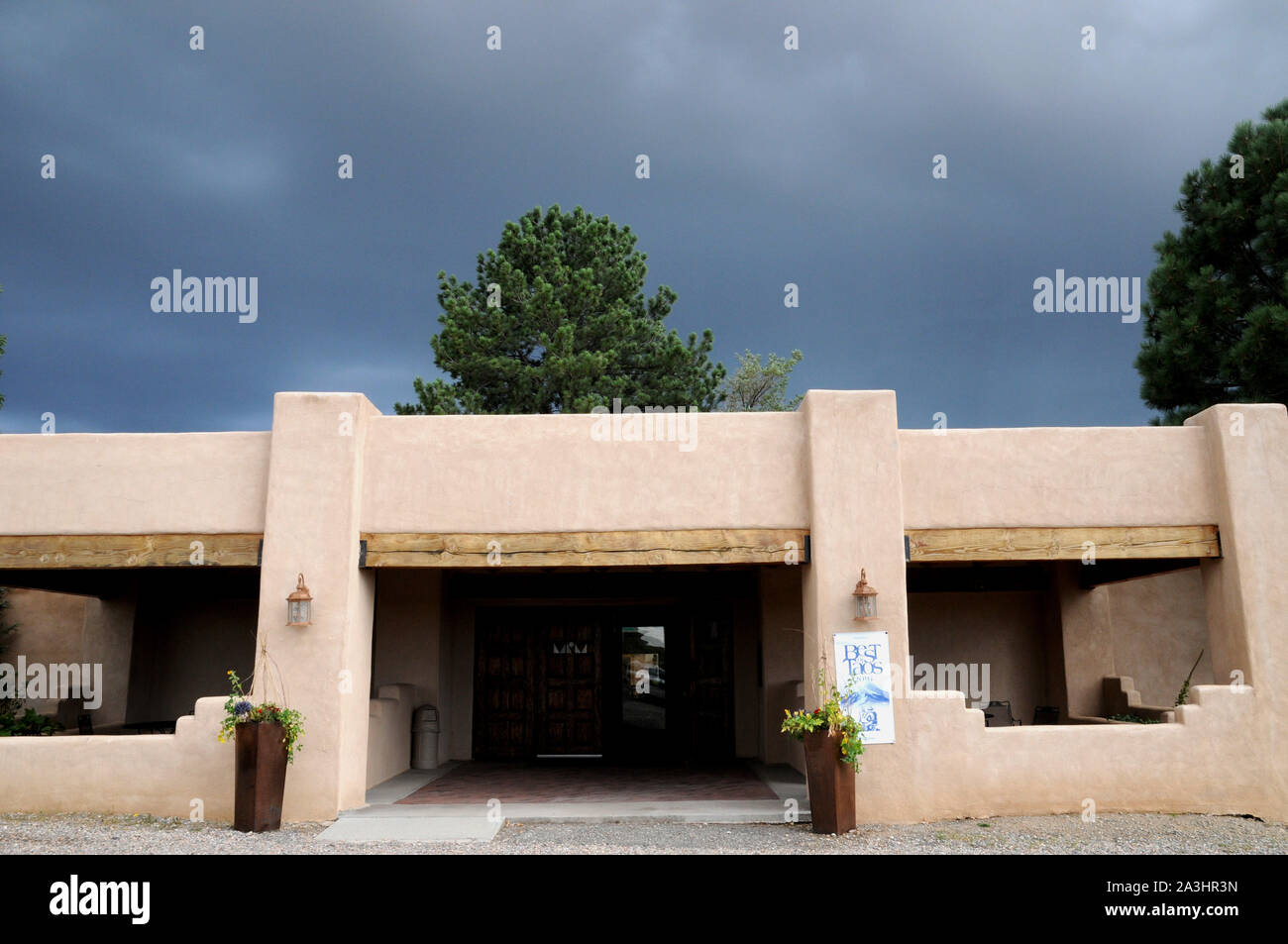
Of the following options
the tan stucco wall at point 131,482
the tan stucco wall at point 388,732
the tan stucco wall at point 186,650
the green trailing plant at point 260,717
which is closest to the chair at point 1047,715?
the tan stucco wall at point 388,732

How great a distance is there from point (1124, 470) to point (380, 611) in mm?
9711

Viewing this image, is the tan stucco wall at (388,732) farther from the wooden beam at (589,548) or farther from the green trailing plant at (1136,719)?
the green trailing plant at (1136,719)

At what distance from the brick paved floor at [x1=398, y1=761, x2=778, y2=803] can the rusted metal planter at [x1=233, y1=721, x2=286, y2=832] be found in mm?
1663

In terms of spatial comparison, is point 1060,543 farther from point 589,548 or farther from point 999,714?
point 589,548

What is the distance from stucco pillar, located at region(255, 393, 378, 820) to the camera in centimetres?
884

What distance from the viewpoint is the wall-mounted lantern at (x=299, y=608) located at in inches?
350

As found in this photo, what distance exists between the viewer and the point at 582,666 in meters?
14.3

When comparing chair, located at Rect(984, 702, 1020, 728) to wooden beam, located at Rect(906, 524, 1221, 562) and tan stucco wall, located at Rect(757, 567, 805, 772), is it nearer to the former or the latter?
tan stucco wall, located at Rect(757, 567, 805, 772)

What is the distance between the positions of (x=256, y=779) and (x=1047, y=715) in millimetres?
10756

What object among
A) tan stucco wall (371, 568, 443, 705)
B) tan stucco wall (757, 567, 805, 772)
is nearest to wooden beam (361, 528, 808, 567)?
tan stucco wall (757, 567, 805, 772)

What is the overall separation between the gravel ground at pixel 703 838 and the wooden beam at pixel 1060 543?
256 cm
